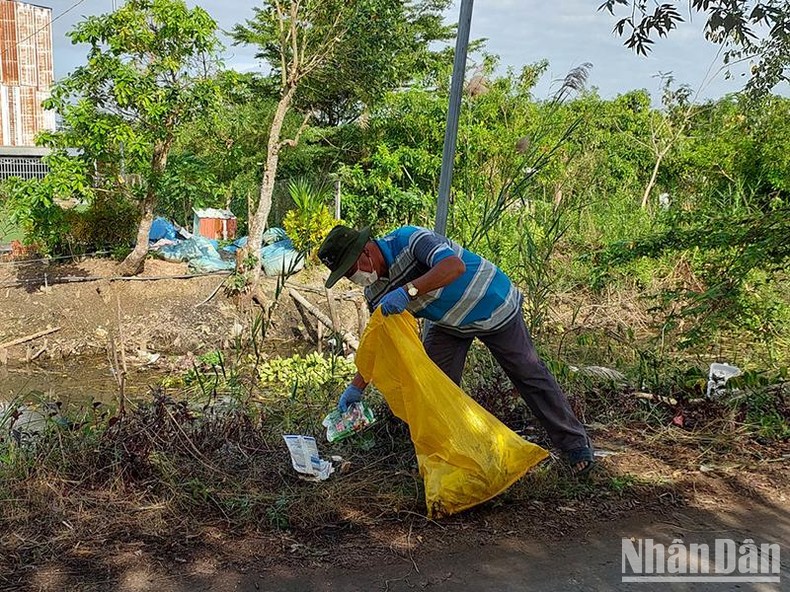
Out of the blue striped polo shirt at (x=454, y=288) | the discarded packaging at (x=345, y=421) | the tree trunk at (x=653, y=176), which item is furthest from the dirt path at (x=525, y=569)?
the tree trunk at (x=653, y=176)

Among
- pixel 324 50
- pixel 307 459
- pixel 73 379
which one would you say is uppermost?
pixel 324 50

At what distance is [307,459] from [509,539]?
37.0 inches

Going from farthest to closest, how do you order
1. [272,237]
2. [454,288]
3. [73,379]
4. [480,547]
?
1. [272,237]
2. [73,379]
3. [454,288]
4. [480,547]

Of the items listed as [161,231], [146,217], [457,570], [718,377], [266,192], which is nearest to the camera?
[457,570]

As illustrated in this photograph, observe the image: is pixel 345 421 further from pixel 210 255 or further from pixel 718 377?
pixel 210 255

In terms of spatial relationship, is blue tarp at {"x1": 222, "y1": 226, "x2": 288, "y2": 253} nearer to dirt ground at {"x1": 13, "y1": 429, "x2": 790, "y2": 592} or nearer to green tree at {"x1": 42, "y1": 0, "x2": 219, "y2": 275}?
green tree at {"x1": 42, "y1": 0, "x2": 219, "y2": 275}

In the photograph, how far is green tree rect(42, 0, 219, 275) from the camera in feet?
29.0

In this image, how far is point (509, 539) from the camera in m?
2.72

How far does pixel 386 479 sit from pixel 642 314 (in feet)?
23.0

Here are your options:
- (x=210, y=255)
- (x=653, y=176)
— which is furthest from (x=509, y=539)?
(x=653, y=176)

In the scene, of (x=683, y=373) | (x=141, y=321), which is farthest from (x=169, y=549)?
(x=141, y=321)

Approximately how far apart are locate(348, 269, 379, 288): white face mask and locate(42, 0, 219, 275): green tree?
275 inches

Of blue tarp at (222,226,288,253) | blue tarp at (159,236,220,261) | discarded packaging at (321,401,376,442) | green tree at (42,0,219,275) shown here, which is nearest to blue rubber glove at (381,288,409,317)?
discarded packaging at (321,401,376,442)

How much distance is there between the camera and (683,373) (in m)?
4.43
